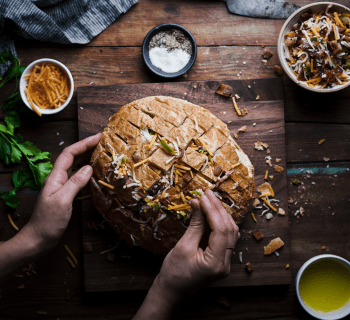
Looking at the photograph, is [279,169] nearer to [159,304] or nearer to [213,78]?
[213,78]

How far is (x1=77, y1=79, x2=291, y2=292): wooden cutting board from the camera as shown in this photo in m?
3.16

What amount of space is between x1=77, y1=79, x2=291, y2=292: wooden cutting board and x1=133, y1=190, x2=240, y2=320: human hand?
2.03ft

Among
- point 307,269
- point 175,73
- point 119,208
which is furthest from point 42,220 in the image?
point 307,269

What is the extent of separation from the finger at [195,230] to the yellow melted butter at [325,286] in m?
1.40

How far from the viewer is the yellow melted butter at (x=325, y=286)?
3.11 m

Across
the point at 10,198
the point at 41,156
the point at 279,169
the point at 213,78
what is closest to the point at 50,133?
the point at 41,156

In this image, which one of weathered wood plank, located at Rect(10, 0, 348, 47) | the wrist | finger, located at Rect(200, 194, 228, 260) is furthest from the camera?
weathered wood plank, located at Rect(10, 0, 348, 47)

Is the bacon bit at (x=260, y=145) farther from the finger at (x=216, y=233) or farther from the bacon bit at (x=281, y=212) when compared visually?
the finger at (x=216, y=233)

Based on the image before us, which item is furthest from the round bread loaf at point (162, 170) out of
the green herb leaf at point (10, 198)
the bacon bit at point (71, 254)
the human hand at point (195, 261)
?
the green herb leaf at point (10, 198)

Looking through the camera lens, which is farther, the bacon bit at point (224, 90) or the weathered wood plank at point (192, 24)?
the weathered wood plank at point (192, 24)

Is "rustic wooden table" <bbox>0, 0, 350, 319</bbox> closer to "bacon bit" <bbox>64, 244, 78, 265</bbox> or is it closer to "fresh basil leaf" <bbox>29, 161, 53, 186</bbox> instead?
"bacon bit" <bbox>64, 244, 78, 265</bbox>

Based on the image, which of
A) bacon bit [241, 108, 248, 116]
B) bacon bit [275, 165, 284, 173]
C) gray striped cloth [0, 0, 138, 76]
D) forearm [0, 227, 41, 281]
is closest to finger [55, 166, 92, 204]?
forearm [0, 227, 41, 281]

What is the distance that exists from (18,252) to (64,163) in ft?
2.94

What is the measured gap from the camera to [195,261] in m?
2.44
